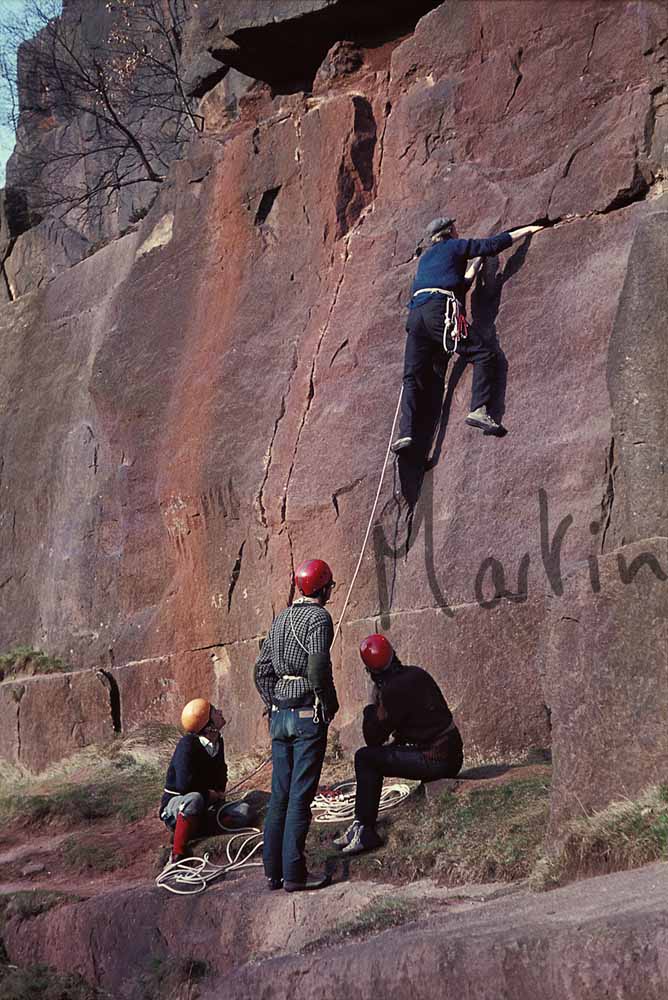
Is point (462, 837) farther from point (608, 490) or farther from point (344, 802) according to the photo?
point (608, 490)

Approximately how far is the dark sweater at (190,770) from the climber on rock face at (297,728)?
147 cm

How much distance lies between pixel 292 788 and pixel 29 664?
7.95 meters

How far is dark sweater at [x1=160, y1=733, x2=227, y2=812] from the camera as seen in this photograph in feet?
30.0

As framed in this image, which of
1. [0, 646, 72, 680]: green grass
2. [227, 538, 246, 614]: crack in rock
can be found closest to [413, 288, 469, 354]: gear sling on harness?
[227, 538, 246, 614]: crack in rock

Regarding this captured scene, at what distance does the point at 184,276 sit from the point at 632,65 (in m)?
6.02

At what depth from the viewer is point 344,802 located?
9.07 m

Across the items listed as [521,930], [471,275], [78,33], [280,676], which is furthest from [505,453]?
[78,33]

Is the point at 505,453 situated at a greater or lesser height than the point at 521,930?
greater

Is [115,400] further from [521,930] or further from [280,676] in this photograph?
[521,930]

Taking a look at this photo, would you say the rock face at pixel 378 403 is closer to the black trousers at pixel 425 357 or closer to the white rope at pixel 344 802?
the black trousers at pixel 425 357

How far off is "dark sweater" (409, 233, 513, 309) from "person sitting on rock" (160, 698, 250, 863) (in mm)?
4162

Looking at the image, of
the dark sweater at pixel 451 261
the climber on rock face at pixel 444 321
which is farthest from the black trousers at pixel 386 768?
the dark sweater at pixel 451 261

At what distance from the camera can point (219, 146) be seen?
15.0 meters

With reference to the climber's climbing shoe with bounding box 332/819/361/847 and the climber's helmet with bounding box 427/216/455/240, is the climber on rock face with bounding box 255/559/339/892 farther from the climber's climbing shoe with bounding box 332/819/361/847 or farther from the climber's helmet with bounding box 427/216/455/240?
the climber's helmet with bounding box 427/216/455/240
